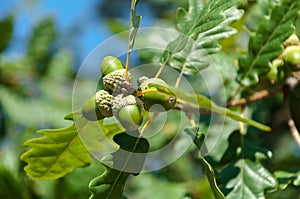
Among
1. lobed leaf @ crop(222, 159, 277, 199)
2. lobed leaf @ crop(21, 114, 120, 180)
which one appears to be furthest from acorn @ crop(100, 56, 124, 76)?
lobed leaf @ crop(222, 159, 277, 199)

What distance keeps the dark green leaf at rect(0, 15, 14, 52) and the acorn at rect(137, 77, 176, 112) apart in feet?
5.53

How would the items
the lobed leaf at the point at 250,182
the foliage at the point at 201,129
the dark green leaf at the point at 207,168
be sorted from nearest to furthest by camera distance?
the dark green leaf at the point at 207,168 < the foliage at the point at 201,129 < the lobed leaf at the point at 250,182

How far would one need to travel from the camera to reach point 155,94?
4.43ft

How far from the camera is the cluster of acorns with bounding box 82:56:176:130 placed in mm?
1339

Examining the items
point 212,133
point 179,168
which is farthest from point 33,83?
point 212,133

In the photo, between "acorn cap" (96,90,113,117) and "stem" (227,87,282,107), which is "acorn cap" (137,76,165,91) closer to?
"acorn cap" (96,90,113,117)

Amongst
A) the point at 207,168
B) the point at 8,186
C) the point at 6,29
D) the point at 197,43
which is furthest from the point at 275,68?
the point at 6,29

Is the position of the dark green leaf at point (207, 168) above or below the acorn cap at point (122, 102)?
below

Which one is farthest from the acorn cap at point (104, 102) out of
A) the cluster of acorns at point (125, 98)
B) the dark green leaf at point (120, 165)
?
the dark green leaf at point (120, 165)

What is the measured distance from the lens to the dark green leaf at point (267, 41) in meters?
1.66

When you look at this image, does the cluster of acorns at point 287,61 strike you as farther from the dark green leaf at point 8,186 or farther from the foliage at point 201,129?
the dark green leaf at point 8,186

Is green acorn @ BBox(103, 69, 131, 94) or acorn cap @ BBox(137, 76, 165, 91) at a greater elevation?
green acorn @ BBox(103, 69, 131, 94)

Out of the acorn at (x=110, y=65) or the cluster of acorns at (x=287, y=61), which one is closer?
the acorn at (x=110, y=65)

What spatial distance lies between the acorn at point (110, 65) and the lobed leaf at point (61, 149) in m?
0.15
